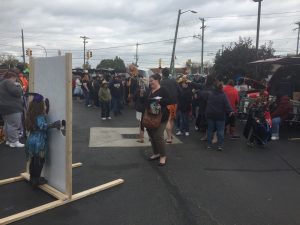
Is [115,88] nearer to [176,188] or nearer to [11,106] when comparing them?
[11,106]

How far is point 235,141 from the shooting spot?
9516mm

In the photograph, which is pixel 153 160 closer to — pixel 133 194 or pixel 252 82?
pixel 133 194

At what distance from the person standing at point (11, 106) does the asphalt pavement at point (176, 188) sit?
297 mm

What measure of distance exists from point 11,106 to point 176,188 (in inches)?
176

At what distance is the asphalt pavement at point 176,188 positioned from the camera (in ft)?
14.8

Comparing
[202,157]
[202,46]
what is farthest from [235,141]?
[202,46]

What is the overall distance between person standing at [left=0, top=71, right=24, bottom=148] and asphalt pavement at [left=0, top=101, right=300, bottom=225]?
0.30m

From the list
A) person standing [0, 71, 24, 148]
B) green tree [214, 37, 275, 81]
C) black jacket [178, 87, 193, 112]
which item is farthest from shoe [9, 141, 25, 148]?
green tree [214, 37, 275, 81]

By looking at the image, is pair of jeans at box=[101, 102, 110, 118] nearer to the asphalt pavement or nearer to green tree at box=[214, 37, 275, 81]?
the asphalt pavement

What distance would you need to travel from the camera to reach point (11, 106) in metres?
8.05

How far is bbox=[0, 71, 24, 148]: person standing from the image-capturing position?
7938mm

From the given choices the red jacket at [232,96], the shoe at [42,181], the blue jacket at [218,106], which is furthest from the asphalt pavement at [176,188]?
the red jacket at [232,96]

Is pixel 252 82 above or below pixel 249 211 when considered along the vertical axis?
above

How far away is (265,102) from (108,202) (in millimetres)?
5656
